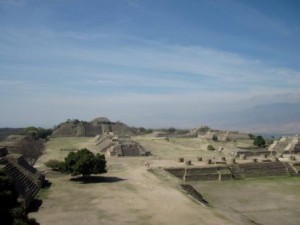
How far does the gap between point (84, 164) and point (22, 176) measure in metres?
6.93

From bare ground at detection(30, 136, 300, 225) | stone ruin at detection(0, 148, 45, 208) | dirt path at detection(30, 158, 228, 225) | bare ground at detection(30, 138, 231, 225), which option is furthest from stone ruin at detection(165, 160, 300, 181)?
stone ruin at detection(0, 148, 45, 208)

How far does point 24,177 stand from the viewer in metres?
29.0

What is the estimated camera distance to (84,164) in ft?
114

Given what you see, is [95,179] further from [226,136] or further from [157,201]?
[226,136]

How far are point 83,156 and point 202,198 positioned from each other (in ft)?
35.6

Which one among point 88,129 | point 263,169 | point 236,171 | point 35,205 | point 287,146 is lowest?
point 35,205

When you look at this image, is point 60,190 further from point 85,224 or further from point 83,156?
point 85,224

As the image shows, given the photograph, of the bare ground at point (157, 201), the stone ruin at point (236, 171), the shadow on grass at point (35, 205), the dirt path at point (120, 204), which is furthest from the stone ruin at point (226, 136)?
the shadow on grass at point (35, 205)

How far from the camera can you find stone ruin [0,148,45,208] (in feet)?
82.3

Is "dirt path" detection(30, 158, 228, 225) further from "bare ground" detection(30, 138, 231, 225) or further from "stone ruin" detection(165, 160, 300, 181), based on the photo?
"stone ruin" detection(165, 160, 300, 181)

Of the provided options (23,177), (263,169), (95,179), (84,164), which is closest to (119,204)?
(23,177)

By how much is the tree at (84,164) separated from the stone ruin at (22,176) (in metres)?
2.82

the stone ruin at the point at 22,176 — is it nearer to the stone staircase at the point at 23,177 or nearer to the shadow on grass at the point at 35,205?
the stone staircase at the point at 23,177

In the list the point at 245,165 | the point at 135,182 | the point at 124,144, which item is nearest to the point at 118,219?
the point at 135,182
